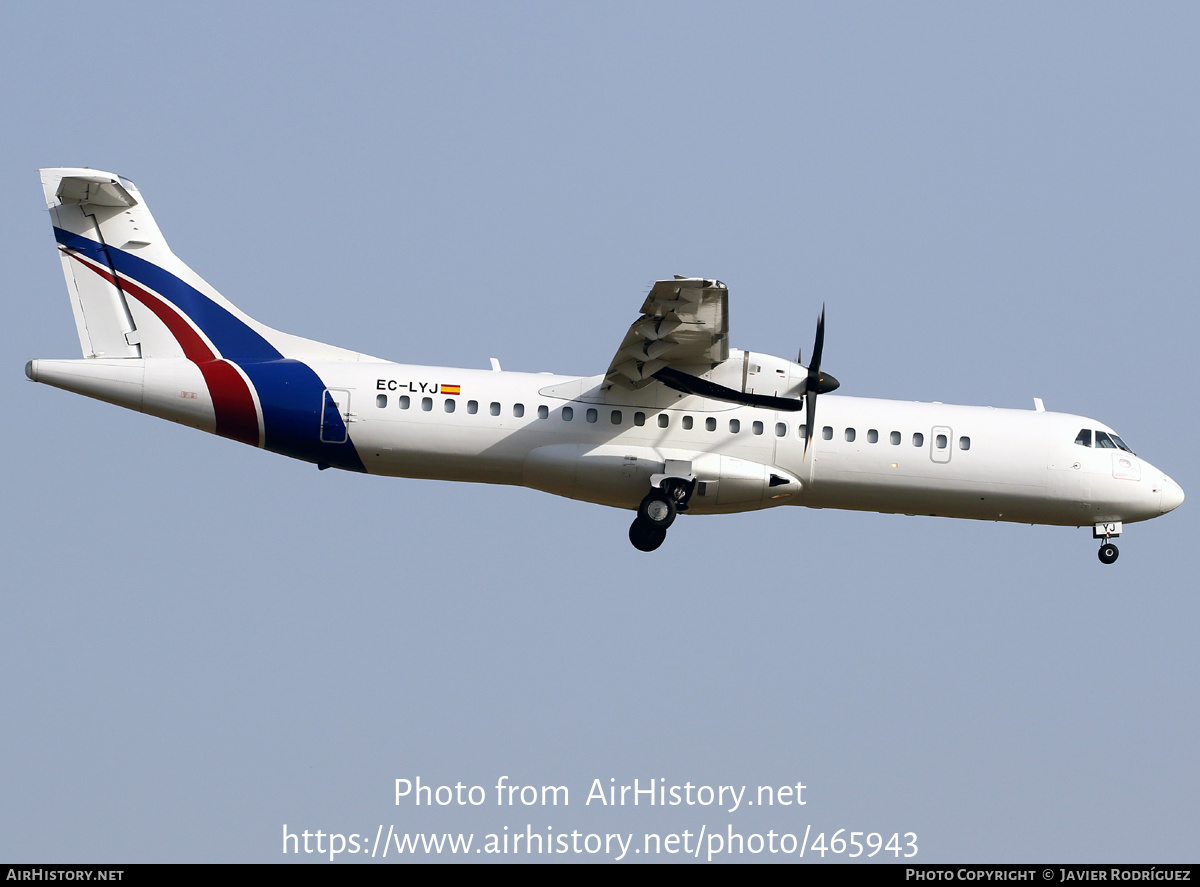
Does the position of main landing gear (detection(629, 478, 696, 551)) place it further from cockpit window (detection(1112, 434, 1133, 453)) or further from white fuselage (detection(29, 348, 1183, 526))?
cockpit window (detection(1112, 434, 1133, 453))

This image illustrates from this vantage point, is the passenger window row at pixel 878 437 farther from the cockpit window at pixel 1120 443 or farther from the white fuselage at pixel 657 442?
the cockpit window at pixel 1120 443

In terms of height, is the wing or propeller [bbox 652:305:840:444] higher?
the wing

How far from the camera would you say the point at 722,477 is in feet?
84.2

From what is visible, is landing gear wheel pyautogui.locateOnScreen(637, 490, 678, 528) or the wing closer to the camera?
the wing

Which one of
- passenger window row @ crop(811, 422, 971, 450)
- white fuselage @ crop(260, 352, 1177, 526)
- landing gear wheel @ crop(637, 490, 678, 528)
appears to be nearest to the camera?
white fuselage @ crop(260, 352, 1177, 526)

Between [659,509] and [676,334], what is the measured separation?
3436mm

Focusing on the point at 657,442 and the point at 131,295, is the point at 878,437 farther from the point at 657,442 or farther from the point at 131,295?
the point at 131,295

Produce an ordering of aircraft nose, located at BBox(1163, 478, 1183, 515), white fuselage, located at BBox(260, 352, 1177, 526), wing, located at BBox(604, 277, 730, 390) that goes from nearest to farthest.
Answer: wing, located at BBox(604, 277, 730, 390) → white fuselage, located at BBox(260, 352, 1177, 526) → aircraft nose, located at BBox(1163, 478, 1183, 515)

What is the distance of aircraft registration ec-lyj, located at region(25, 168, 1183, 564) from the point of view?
25.3 m

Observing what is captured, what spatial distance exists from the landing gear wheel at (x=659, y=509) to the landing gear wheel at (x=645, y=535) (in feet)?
0.61

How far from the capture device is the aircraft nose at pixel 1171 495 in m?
27.5

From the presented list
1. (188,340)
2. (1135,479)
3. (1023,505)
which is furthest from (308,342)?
(1135,479)

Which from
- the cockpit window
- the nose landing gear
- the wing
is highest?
the wing

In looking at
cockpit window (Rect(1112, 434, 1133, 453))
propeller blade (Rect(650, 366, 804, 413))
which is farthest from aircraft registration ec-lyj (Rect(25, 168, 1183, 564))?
cockpit window (Rect(1112, 434, 1133, 453))
